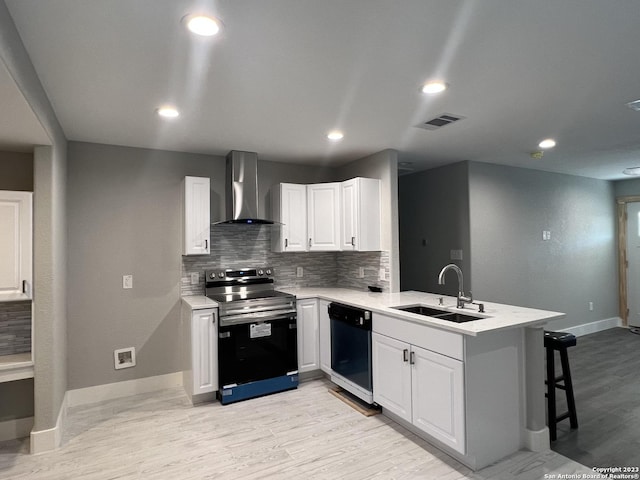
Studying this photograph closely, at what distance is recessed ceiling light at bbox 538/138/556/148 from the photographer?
3547 mm

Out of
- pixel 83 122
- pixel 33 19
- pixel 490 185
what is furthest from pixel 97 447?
pixel 490 185

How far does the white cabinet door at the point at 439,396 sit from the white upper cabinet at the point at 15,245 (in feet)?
9.04

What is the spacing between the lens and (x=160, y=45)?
177 centimetres

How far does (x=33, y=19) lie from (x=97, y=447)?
2629 mm

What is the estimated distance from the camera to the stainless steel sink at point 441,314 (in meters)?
2.65

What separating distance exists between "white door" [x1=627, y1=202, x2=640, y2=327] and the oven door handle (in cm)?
583

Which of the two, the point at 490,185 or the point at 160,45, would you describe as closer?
the point at 160,45

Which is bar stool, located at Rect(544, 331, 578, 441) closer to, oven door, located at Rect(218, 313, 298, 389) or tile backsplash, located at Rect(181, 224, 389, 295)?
tile backsplash, located at Rect(181, 224, 389, 295)

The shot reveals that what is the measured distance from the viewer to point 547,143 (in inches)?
144

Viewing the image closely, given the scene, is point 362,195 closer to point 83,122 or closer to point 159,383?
point 83,122

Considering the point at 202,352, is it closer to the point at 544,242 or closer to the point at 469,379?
the point at 469,379

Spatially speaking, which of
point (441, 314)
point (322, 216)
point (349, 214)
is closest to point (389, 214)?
point (349, 214)

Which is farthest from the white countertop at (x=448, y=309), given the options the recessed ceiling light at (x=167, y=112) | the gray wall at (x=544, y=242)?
the recessed ceiling light at (x=167, y=112)

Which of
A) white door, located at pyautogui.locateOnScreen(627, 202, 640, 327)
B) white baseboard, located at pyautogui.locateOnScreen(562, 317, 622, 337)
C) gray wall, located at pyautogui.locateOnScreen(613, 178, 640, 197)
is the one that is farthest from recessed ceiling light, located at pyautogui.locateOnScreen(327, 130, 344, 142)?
white door, located at pyautogui.locateOnScreen(627, 202, 640, 327)
